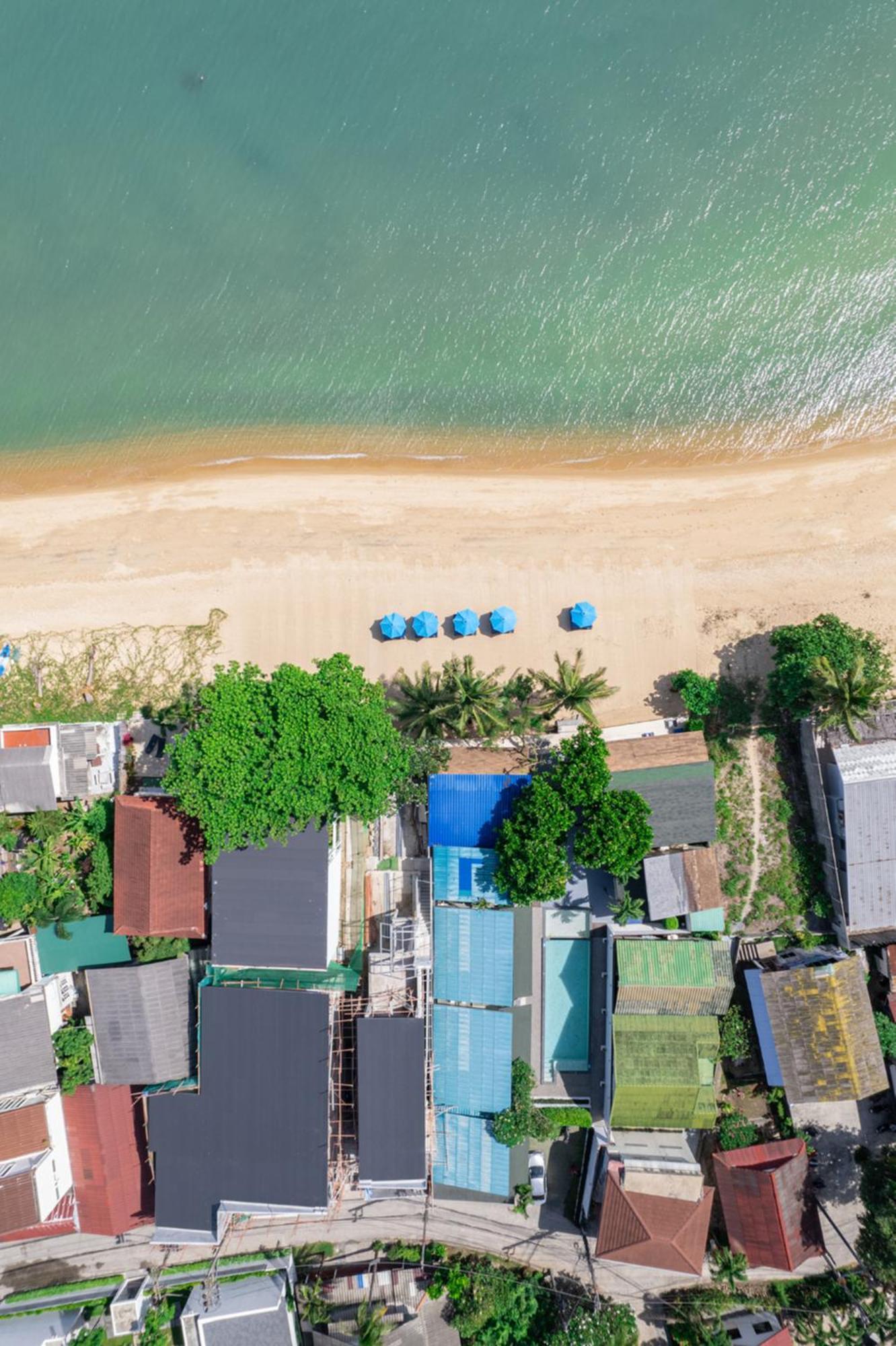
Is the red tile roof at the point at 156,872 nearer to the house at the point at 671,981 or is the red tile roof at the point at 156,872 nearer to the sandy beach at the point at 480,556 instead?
the sandy beach at the point at 480,556

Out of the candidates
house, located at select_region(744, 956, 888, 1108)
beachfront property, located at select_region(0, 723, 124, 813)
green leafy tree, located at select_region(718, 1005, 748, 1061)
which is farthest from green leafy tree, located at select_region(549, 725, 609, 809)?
beachfront property, located at select_region(0, 723, 124, 813)

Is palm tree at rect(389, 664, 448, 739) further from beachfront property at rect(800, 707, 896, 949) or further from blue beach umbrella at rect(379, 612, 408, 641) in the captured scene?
beachfront property at rect(800, 707, 896, 949)

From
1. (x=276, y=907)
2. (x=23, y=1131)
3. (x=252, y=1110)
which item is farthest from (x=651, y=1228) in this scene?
(x=23, y=1131)

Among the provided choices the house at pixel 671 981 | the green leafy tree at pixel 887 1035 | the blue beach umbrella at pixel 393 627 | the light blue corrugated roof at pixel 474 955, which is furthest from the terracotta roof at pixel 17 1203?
the green leafy tree at pixel 887 1035

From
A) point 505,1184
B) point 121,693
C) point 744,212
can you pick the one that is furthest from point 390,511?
point 505,1184

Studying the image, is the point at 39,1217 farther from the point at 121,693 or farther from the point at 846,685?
the point at 846,685

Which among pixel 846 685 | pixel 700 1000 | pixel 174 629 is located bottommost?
pixel 700 1000
